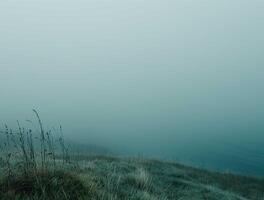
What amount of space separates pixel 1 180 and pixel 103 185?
7.15 ft

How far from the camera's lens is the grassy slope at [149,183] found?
9711 mm

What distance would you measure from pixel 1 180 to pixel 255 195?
552 inches

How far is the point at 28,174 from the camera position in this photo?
884 centimetres

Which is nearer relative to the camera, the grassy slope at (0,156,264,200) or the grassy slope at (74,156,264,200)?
the grassy slope at (0,156,264,200)

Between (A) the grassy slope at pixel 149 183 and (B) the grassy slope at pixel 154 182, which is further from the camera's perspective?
(B) the grassy slope at pixel 154 182

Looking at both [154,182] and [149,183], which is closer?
[149,183]

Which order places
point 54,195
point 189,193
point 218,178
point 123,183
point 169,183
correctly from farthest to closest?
point 218,178 < point 169,183 < point 189,193 < point 123,183 < point 54,195

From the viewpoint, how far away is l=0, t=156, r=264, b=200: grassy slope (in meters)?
9.71

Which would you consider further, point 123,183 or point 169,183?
point 169,183

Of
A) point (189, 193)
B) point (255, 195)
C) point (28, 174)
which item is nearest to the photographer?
point (28, 174)

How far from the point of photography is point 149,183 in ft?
40.9

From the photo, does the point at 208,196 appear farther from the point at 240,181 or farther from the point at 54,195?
the point at 240,181

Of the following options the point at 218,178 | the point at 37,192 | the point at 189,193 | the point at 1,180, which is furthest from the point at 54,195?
the point at 218,178

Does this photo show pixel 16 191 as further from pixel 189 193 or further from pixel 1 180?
pixel 189 193
